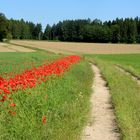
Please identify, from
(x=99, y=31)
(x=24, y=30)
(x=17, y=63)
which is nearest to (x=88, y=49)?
(x=99, y=31)

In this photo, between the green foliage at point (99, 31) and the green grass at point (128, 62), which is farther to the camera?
the green foliage at point (99, 31)

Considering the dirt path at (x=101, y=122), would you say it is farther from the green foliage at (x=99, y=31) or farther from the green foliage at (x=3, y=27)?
the green foliage at (x=99, y=31)

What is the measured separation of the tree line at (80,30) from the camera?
144 metres

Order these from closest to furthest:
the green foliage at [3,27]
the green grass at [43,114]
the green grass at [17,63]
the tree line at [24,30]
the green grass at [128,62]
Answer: the green grass at [43,114] < the green grass at [17,63] < the green grass at [128,62] < the green foliage at [3,27] < the tree line at [24,30]

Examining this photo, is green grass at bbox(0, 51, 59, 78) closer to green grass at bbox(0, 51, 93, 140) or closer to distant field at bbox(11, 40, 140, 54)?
green grass at bbox(0, 51, 93, 140)

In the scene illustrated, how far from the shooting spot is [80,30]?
15550 cm

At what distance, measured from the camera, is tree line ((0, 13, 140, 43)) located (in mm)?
144375

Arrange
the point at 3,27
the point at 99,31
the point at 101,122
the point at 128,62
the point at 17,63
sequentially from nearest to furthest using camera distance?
the point at 101,122 < the point at 17,63 < the point at 128,62 < the point at 3,27 < the point at 99,31

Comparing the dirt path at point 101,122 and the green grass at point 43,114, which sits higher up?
the green grass at point 43,114

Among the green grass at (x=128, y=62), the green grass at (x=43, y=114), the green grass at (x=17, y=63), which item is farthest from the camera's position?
the green grass at (x=128, y=62)

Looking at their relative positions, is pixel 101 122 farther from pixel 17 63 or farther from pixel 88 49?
pixel 88 49

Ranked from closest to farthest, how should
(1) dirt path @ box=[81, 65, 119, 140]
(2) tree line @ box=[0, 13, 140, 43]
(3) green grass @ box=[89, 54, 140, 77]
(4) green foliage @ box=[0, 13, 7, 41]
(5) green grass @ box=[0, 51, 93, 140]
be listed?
(5) green grass @ box=[0, 51, 93, 140], (1) dirt path @ box=[81, 65, 119, 140], (3) green grass @ box=[89, 54, 140, 77], (4) green foliage @ box=[0, 13, 7, 41], (2) tree line @ box=[0, 13, 140, 43]

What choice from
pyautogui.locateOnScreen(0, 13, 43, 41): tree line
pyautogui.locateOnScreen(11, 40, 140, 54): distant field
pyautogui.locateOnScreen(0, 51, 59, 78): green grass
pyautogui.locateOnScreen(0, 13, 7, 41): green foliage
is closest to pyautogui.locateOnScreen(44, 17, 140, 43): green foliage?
pyautogui.locateOnScreen(0, 13, 43, 41): tree line

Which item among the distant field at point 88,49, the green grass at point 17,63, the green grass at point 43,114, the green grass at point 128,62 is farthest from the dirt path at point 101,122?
the distant field at point 88,49
